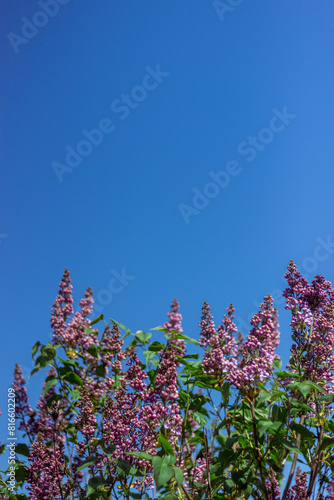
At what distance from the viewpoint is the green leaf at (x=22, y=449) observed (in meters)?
4.40

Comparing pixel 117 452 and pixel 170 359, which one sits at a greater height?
pixel 170 359

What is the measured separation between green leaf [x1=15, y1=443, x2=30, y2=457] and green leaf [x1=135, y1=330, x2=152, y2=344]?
1571 millimetres

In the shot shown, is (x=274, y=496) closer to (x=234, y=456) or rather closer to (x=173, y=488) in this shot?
(x=234, y=456)

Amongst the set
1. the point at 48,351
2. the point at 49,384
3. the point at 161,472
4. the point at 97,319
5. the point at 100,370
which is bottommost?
the point at 161,472

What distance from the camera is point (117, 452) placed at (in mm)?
3217

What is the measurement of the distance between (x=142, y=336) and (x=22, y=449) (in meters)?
1.64

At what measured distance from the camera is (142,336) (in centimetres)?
393

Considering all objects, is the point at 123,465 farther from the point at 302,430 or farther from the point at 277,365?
the point at 277,365

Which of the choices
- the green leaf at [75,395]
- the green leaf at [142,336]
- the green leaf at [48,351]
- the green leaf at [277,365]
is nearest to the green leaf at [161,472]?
the green leaf at [142,336]

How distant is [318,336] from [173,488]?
5.12 ft

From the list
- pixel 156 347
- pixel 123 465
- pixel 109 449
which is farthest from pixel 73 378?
pixel 123 465

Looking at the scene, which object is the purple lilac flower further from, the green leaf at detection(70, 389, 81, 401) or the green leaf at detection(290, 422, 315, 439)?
the green leaf at detection(70, 389, 81, 401)

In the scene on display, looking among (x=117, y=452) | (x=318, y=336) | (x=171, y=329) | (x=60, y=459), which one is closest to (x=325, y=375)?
(x=318, y=336)

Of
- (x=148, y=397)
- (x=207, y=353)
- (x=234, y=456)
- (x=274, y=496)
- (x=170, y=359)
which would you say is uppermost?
(x=207, y=353)
